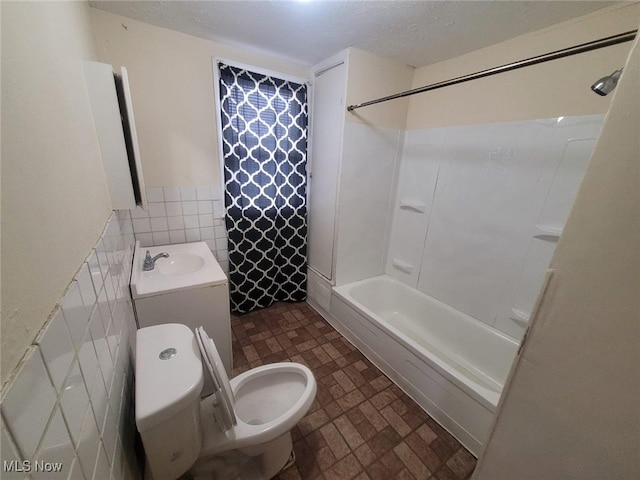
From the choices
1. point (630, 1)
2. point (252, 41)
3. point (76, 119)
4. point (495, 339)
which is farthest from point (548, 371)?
point (252, 41)

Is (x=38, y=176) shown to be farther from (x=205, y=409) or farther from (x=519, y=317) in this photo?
(x=519, y=317)

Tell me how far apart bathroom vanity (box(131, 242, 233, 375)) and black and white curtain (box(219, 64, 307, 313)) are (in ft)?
1.86

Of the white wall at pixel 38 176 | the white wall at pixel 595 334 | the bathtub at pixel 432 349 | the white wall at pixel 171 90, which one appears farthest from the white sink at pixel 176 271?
the white wall at pixel 595 334

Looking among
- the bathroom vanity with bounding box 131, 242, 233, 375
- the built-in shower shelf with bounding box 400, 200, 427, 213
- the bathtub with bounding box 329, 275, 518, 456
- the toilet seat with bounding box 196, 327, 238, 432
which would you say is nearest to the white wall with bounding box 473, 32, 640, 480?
the bathtub with bounding box 329, 275, 518, 456

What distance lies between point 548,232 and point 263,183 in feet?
6.29

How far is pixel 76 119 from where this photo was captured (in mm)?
751

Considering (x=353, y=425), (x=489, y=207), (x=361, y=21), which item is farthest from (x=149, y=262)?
(x=489, y=207)

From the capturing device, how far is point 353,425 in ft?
4.47

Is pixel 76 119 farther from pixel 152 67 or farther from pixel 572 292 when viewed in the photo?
pixel 572 292

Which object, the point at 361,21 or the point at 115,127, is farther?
the point at 361,21

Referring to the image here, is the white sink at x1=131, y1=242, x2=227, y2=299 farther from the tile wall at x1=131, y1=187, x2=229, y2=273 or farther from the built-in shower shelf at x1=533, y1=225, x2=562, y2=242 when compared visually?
the built-in shower shelf at x1=533, y1=225, x2=562, y2=242

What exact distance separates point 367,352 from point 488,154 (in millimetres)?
1601

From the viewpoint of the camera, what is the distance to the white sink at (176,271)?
1.28 metres

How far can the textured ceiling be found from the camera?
1.20 metres
